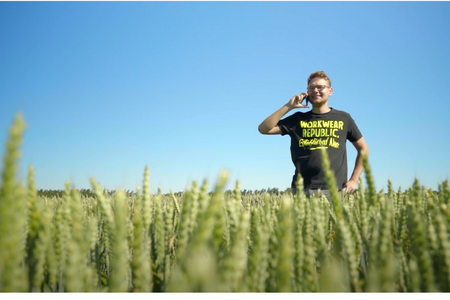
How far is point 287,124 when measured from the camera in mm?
5004

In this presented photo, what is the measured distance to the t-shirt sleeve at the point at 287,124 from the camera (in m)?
4.95

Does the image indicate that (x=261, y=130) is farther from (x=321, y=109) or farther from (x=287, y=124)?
(x=321, y=109)

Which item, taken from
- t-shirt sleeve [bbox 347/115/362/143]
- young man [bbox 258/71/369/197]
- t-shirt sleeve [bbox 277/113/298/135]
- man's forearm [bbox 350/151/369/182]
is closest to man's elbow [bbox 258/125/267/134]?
young man [bbox 258/71/369/197]

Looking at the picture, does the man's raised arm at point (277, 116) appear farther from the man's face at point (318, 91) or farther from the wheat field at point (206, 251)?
the wheat field at point (206, 251)

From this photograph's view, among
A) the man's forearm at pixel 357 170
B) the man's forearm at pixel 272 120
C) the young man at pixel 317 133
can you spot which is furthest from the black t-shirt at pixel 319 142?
the man's forearm at pixel 272 120

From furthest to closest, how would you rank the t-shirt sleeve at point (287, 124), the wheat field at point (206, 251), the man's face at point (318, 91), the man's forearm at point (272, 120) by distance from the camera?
the t-shirt sleeve at point (287, 124) → the man's face at point (318, 91) → the man's forearm at point (272, 120) → the wheat field at point (206, 251)

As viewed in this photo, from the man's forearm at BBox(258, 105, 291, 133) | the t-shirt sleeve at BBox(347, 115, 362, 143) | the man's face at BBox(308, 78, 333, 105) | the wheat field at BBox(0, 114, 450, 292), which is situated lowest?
the wheat field at BBox(0, 114, 450, 292)

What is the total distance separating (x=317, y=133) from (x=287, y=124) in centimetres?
57

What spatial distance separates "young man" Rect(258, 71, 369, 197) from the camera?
176 inches

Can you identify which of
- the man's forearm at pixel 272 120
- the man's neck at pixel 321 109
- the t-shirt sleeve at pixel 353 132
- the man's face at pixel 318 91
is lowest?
the t-shirt sleeve at pixel 353 132

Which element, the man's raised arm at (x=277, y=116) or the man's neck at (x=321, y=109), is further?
the man's neck at (x=321, y=109)

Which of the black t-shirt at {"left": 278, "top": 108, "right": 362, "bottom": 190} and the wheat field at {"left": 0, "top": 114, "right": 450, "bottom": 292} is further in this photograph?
the black t-shirt at {"left": 278, "top": 108, "right": 362, "bottom": 190}

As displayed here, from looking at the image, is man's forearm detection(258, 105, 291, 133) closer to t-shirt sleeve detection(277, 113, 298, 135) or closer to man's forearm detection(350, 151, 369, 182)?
t-shirt sleeve detection(277, 113, 298, 135)
